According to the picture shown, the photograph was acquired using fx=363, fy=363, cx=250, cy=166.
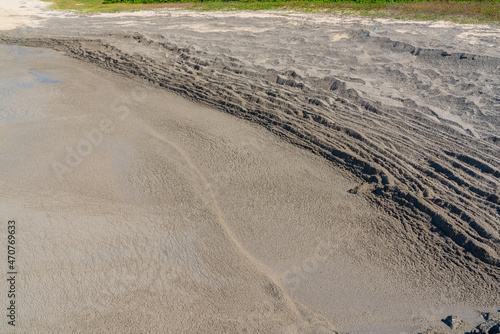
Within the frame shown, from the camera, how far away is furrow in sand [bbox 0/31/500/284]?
5117mm

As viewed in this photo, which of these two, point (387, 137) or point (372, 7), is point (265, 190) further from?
point (372, 7)

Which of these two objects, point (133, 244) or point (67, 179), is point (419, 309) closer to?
point (133, 244)

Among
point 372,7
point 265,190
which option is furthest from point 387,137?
point 372,7

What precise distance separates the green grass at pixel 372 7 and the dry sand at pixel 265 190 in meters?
A: 1.86

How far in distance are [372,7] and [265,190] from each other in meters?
12.0

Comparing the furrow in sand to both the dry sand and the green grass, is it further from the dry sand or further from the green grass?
the green grass

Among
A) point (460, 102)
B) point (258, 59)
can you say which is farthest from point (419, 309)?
point (258, 59)

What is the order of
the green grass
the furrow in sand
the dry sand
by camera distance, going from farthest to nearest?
the green grass < the furrow in sand < the dry sand

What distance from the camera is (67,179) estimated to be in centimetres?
673

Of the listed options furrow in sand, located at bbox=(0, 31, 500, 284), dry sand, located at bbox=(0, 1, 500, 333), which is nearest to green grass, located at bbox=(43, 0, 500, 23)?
dry sand, located at bbox=(0, 1, 500, 333)

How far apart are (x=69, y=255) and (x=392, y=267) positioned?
14.7ft

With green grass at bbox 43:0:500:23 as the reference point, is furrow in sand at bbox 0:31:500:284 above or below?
below

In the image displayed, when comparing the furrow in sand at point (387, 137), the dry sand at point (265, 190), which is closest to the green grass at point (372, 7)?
the dry sand at point (265, 190)

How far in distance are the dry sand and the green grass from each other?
6.09ft
